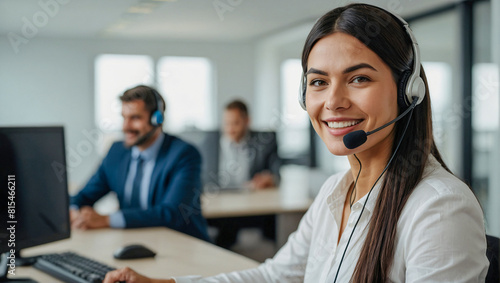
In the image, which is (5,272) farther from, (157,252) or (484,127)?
(484,127)

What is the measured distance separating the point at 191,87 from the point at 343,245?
733 cm

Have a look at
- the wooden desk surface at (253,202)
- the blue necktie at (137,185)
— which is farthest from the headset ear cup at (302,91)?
the wooden desk surface at (253,202)

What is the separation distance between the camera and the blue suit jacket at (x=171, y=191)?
225 centimetres

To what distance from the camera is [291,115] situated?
26.2 feet

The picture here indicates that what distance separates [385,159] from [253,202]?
2.19 meters

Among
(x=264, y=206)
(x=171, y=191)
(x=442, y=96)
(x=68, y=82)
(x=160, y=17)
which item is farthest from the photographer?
(x=68, y=82)

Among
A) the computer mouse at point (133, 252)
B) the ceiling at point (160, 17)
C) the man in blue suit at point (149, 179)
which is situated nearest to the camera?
the computer mouse at point (133, 252)

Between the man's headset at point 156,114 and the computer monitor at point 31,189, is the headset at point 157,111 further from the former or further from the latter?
the computer monitor at point 31,189

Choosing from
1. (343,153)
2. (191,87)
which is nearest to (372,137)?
(343,153)

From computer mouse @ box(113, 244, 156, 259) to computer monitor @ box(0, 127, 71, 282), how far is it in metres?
0.27

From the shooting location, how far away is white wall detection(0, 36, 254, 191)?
727cm

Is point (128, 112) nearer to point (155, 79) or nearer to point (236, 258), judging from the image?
point (236, 258)

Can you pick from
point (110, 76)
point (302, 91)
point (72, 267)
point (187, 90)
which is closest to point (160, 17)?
point (110, 76)

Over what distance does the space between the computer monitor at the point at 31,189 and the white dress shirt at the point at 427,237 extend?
730 mm
